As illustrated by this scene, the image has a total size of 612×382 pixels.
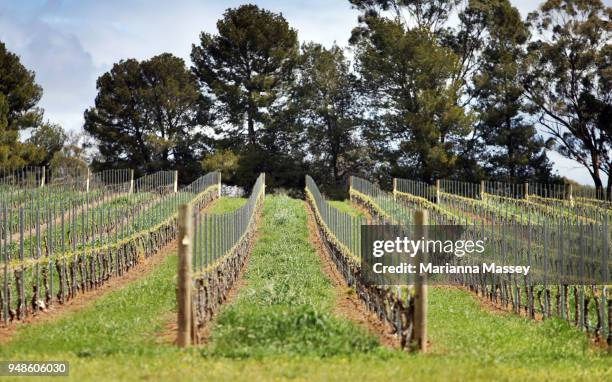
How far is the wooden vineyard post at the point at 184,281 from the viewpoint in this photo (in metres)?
10.1

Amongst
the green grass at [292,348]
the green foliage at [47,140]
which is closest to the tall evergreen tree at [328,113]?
the green foliage at [47,140]

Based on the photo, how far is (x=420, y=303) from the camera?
34.4 ft

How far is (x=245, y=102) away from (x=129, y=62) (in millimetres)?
9154

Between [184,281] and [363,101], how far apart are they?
43117 mm

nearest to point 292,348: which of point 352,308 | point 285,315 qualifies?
point 285,315

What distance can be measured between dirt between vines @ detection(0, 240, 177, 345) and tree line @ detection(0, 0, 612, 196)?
948 inches

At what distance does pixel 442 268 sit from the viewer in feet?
65.5

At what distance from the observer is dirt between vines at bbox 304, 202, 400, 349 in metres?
11.6

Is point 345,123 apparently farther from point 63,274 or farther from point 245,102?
point 63,274

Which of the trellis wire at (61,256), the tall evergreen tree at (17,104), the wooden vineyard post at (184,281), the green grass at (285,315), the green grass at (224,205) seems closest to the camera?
the green grass at (285,315)

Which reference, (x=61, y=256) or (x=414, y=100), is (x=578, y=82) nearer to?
(x=414, y=100)

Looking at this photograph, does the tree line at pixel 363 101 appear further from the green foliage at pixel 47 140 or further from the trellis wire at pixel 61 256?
the trellis wire at pixel 61 256

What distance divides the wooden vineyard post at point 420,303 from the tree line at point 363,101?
115 ft

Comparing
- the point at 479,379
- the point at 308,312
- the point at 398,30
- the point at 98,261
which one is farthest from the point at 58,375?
the point at 398,30
